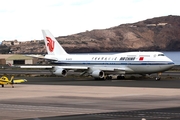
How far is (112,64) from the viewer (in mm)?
70312

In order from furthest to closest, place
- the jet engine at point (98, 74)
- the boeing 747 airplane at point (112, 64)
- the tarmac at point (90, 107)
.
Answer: the jet engine at point (98, 74)
the boeing 747 airplane at point (112, 64)
the tarmac at point (90, 107)

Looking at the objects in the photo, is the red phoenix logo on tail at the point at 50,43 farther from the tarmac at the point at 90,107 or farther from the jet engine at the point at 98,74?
the tarmac at the point at 90,107

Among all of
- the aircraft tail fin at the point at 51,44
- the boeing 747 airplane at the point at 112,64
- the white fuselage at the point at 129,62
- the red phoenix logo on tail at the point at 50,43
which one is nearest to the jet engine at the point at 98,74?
the boeing 747 airplane at the point at 112,64

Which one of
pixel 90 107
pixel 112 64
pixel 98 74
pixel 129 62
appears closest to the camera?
pixel 90 107

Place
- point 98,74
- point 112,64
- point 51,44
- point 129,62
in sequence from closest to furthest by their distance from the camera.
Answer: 1. point 98,74
2. point 129,62
3. point 112,64
4. point 51,44

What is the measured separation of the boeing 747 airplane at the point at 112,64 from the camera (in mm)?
66812

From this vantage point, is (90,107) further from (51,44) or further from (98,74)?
(51,44)

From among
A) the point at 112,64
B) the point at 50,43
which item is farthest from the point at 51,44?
the point at 112,64

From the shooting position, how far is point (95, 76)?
2704 inches

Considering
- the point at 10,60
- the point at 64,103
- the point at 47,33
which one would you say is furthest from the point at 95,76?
the point at 10,60

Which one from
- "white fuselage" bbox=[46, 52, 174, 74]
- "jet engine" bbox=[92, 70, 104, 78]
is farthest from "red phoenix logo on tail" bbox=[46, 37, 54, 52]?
"jet engine" bbox=[92, 70, 104, 78]

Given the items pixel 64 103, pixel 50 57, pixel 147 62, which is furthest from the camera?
pixel 50 57

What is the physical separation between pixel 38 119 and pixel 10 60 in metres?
140

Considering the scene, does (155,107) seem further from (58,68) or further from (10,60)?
(10,60)
